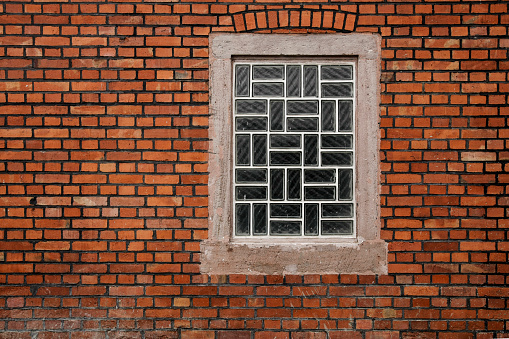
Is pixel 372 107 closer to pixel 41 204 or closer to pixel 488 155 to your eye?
pixel 488 155

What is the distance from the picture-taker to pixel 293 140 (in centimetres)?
325

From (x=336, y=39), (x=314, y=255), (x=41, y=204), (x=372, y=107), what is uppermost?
(x=336, y=39)

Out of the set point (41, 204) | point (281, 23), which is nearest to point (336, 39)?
point (281, 23)

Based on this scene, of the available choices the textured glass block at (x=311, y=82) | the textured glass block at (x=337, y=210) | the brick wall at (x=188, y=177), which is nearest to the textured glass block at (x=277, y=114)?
the textured glass block at (x=311, y=82)

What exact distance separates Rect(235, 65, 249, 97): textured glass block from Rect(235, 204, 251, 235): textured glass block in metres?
0.97

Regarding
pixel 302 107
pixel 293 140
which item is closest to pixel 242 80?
pixel 302 107

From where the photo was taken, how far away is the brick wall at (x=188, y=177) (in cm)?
314

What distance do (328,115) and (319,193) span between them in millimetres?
672

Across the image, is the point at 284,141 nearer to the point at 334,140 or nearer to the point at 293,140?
the point at 293,140

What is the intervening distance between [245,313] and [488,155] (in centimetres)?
240

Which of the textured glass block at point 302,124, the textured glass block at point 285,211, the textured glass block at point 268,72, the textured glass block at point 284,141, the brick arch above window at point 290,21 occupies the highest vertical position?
the brick arch above window at point 290,21

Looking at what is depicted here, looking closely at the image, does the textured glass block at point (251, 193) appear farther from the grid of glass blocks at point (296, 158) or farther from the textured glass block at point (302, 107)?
the textured glass block at point (302, 107)

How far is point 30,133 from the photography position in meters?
3.16

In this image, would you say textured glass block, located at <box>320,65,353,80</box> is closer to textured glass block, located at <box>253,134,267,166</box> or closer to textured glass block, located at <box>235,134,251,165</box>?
textured glass block, located at <box>253,134,267,166</box>
